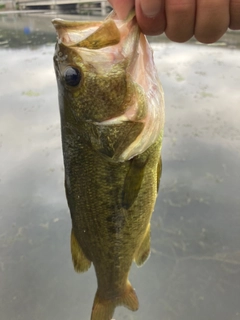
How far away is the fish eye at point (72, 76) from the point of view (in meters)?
1.04

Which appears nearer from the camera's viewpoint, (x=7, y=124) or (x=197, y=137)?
(x=197, y=137)

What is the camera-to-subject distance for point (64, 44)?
101 centimetres

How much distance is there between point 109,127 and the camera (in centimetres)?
109

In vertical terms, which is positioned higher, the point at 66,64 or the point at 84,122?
the point at 66,64

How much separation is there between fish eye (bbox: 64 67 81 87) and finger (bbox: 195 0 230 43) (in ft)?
1.32

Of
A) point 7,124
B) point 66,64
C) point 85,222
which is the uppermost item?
point 66,64

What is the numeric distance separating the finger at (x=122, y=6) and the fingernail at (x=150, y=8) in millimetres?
76

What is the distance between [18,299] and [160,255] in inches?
42.8

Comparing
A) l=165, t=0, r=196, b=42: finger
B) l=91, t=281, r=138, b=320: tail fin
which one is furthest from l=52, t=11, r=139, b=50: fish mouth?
l=91, t=281, r=138, b=320: tail fin

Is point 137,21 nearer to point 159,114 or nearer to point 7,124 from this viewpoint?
point 159,114

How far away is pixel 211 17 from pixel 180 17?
0.07 metres

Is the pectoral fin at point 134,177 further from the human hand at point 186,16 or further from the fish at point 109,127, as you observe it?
the human hand at point 186,16

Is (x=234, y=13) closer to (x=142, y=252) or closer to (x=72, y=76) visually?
(x=72, y=76)

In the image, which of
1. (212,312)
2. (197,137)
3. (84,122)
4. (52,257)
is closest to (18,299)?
(52,257)
